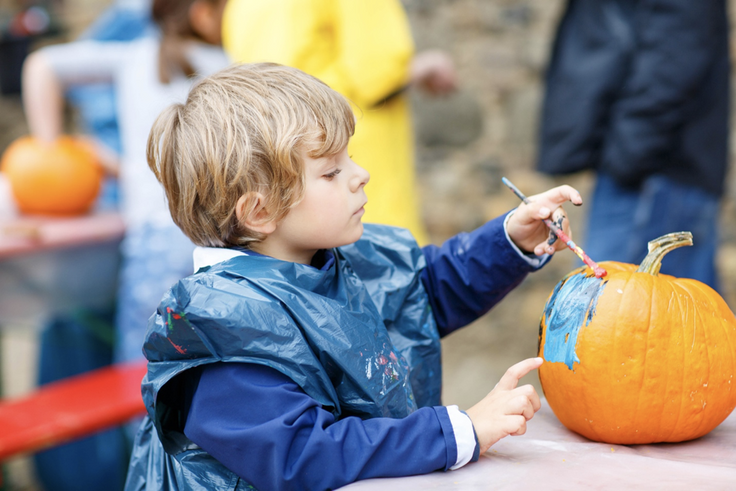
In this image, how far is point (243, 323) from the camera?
3.58ft

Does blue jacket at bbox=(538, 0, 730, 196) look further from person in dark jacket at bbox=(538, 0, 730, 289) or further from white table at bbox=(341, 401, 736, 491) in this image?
white table at bbox=(341, 401, 736, 491)

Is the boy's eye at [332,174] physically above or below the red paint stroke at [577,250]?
above

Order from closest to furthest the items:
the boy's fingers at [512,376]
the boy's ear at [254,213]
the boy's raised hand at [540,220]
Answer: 1. the boy's fingers at [512,376]
2. the boy's ear at [254,213]
3. the boy's raised hand at [540,220]

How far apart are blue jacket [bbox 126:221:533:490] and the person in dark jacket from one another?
1.38m

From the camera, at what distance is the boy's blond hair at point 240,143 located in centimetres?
123

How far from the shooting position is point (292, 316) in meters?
1.15

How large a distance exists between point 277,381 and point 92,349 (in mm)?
2787

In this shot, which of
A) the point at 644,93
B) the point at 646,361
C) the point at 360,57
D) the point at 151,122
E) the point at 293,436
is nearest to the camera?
the point at 293,436

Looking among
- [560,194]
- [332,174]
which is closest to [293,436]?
[332,174]

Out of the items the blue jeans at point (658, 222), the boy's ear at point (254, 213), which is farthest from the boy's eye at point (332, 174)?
the blue jeans at point (658, 222)

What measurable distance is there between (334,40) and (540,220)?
4.35 ft

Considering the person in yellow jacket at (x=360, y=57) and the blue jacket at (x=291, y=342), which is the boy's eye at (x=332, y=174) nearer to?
the blue jacket at (x=291, y=342)

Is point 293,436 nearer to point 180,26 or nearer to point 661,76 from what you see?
point 661,76

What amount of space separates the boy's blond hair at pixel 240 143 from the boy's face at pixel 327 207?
0.07ft
